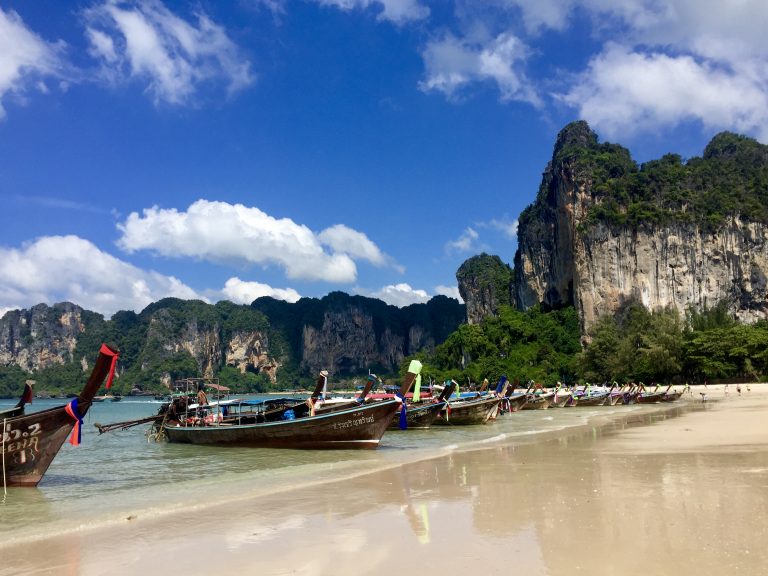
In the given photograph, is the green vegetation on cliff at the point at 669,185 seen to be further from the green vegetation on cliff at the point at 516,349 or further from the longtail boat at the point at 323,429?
the longtail boat at the point at 323,429

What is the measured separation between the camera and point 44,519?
972cm

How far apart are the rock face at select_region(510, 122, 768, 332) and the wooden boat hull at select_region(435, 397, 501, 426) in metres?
53.6

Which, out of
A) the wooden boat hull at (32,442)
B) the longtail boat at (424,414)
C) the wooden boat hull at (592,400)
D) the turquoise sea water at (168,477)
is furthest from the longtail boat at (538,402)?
the wooden boat hull at (32,442)

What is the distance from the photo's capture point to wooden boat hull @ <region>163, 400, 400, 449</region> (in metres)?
17.8

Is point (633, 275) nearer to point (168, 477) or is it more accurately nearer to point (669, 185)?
point (669, 185)

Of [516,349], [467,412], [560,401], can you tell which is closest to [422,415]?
[467,412]

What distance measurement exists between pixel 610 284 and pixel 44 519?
7710 centimetres

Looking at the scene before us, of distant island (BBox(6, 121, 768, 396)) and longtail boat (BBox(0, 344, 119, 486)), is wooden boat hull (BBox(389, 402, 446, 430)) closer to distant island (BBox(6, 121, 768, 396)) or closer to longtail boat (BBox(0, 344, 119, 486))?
longtail boat (BBox(0, 344, 119, 486))

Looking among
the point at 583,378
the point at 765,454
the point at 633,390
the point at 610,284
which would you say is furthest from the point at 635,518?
the point at 610,284

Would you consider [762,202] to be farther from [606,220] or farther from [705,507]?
[705,507]

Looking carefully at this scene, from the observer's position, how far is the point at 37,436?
500 inches

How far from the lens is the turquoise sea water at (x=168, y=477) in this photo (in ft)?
32.3

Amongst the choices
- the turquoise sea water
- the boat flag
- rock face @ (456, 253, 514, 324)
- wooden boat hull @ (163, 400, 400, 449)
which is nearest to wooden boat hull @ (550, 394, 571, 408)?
the turquoise sea water

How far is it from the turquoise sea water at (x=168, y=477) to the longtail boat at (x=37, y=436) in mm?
439
